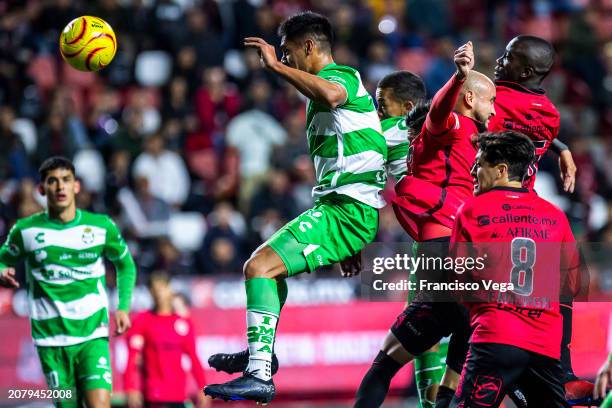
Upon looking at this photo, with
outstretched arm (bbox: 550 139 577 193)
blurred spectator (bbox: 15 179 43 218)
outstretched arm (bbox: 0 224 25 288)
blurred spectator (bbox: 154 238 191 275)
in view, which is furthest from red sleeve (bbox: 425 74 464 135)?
blurred spectator (bbox: 15 179 43 218)

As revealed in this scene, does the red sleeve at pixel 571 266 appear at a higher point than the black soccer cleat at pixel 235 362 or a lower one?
higher

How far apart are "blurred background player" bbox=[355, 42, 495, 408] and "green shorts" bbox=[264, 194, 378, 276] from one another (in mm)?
345

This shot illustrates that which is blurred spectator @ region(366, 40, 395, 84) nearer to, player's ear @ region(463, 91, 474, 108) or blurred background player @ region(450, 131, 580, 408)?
player's ear @ region(463, 91, 474, 108)

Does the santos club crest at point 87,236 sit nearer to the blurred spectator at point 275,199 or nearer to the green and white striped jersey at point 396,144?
the green and white striped jersey at point 396,144

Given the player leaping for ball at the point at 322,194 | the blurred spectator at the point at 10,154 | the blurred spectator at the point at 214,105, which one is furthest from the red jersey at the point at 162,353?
the blurred spectator at the point at 214,105

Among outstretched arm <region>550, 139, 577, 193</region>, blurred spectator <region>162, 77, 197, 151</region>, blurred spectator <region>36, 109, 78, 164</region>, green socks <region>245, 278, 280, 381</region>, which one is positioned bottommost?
green socks <region>245, 278, 280, 381</region>

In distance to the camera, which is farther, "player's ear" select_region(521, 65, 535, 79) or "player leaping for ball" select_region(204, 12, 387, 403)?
"player's ear" select_region(521, 65, 535, 79)

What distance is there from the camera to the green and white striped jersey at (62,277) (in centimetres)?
939

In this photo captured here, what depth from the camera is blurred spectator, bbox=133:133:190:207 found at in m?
15.8

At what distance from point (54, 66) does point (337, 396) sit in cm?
682

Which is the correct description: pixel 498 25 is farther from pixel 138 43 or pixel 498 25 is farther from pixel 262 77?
pixel 138 43

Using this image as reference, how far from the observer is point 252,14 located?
18000 millimetres

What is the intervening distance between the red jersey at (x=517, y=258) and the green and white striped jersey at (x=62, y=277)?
151 inches

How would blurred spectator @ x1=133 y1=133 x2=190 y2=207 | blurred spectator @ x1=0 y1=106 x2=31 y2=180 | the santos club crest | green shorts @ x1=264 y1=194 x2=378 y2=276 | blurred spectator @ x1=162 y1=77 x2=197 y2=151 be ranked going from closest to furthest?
green shorts @ x1=264 y1=194 x2=378 y2=276, the santos club crest, blurred spectator @ x1=0 y1=106 x2=31 y2=180, blurred spectator @ x1=133 y1=133 x2=190 y2=207, blurred spectator @ x1=162 y1=77 x2=197 y2=151
